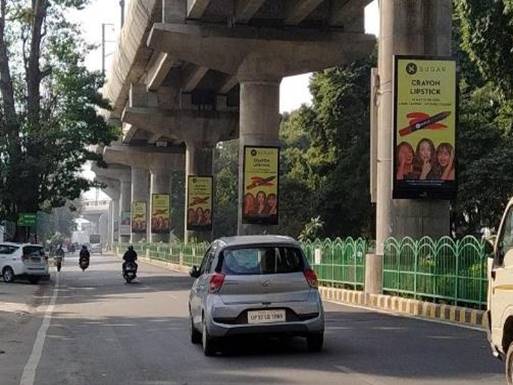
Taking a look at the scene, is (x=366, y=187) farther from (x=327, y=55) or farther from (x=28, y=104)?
(x=28, y=104)

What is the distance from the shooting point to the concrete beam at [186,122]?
181 ft

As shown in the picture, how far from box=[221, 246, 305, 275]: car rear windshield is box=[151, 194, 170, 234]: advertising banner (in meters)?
59.3

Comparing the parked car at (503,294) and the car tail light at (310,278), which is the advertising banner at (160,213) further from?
the parked car at (503,294)

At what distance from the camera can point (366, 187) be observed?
159 ft

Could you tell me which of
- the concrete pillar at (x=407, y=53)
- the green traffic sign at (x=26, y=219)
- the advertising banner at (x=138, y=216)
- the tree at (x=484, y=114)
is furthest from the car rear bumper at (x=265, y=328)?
the advertising banner at (x=138, y=216)

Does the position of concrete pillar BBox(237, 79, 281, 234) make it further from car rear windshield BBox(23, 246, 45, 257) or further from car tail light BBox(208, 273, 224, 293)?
car tail light BBox(208, 273, 224, 293)

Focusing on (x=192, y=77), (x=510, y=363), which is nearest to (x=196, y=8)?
(x=192, y=77)

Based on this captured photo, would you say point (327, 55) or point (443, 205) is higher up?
point (327, 55)

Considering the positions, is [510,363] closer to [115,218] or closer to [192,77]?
[192,77]

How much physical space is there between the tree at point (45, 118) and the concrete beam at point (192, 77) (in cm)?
539

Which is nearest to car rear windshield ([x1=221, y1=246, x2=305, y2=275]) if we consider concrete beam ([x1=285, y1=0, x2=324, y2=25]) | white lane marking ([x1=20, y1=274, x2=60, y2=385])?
white lane marking ([x1=20, y1=274, x2=60, y2=385])

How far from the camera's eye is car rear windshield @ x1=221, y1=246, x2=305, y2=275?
1173 cm

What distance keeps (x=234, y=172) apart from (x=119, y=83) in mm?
41636

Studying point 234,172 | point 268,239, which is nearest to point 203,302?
point 268,239
